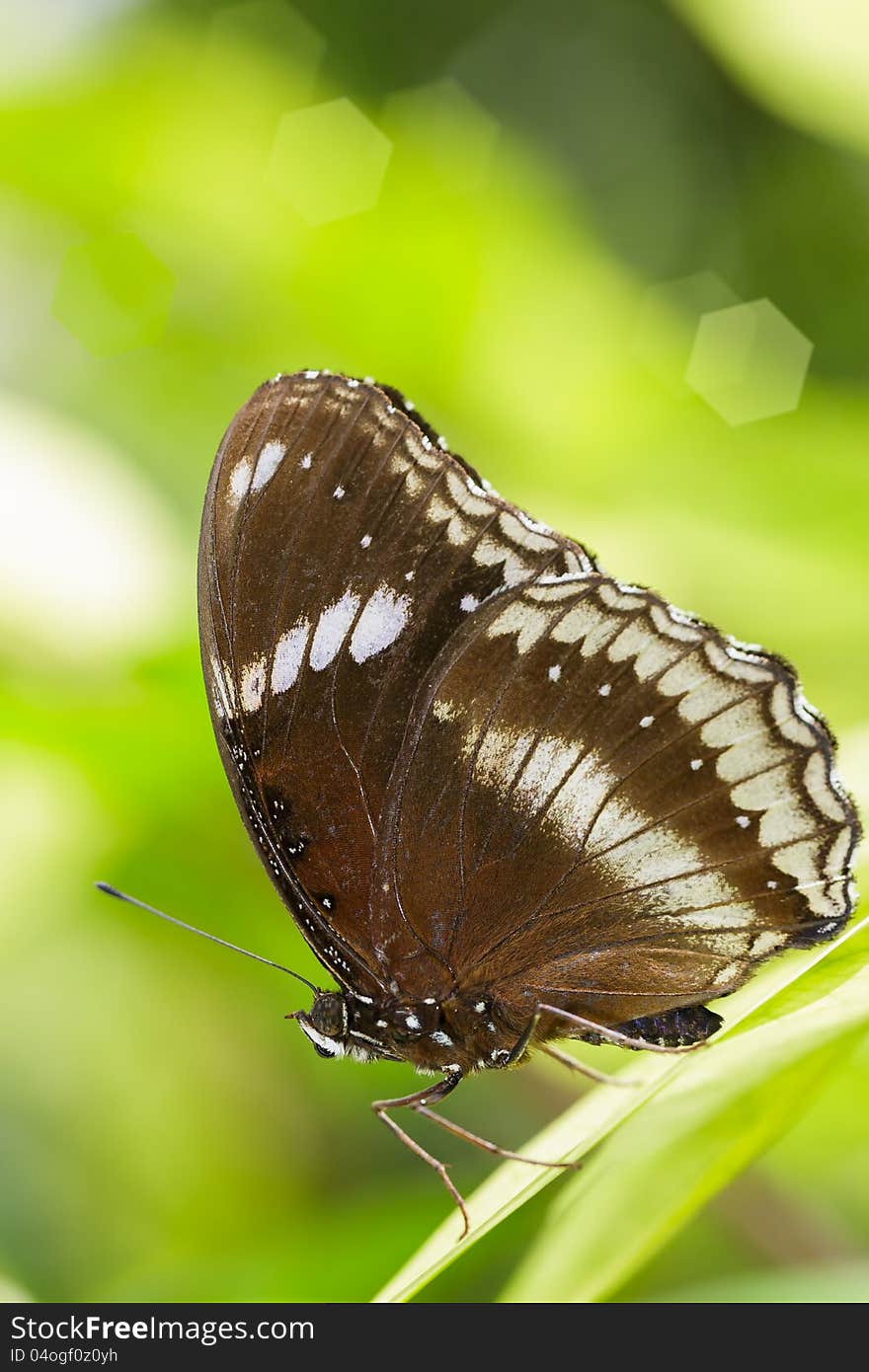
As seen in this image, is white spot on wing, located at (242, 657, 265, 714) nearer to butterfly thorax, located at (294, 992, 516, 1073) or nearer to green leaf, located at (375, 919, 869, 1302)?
butterfly thorax, located at (294, 992, 516, 1073)

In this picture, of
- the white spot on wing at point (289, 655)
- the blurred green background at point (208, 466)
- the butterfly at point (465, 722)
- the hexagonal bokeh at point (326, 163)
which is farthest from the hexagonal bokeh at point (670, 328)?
the white spot on wing at point (289, 655)

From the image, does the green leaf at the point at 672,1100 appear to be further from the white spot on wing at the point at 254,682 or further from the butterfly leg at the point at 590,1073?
the white spot on wing at the point at 254,682

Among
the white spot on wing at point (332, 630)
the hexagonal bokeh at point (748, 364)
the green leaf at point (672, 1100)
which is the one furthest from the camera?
the hexagonal bokeh at point (748, 364)

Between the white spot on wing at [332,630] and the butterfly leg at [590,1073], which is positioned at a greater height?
the white spot on wing at [332,630]

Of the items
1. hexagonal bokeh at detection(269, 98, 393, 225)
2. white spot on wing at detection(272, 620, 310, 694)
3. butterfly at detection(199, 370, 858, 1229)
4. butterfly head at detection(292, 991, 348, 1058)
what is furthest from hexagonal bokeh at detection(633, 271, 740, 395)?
butterfly head at detection(292, 991, 348, 1058)

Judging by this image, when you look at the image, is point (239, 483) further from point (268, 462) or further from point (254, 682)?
point (254, 682)

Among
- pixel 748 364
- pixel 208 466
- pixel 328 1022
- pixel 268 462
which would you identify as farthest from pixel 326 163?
pixel 328 1022

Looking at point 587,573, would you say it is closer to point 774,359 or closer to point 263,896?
point 263,896
